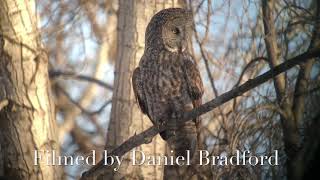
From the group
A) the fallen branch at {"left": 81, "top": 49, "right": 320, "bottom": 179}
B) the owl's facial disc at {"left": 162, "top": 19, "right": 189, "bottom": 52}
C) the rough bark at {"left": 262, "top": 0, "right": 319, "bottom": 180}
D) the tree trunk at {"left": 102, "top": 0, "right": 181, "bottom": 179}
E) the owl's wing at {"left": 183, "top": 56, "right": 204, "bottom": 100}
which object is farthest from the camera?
the tree trunk at {"left": 102, "top": 0, "right": 181, "bottom": 179}

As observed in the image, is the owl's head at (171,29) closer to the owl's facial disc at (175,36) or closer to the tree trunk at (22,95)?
the owl's facial disc at (175,36)

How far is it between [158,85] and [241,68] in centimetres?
80

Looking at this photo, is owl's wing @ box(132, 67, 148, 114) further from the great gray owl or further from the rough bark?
the rough bark

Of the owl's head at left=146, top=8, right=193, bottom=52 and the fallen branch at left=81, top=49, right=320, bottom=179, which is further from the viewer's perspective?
the owl's head at left=146, top=8, right=193, bottom=52

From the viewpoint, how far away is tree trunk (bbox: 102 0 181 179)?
198 inches

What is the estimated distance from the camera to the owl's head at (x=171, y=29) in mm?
4793

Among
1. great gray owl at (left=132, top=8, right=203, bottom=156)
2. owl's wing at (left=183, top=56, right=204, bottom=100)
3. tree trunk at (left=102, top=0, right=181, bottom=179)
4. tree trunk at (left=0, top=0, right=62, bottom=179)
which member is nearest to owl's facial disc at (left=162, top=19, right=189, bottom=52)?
great gray owl at (left=132, top=8, right=203, bottom=156)

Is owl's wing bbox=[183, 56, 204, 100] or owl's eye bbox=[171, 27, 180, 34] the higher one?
owl's eye bbox=[171, 27, 180, 34]

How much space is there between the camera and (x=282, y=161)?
4.23 metres

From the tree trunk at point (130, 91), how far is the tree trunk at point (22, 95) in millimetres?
648

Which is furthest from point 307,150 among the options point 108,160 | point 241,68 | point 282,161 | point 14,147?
point 14,147

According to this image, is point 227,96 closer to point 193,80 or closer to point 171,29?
point 193,80

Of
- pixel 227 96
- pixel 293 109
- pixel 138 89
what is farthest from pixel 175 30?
pixel 227 96

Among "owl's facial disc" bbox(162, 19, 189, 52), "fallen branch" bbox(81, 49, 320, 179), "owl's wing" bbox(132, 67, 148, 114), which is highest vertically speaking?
"owl's facial disc" bbox(162, 19, 189, 52)
